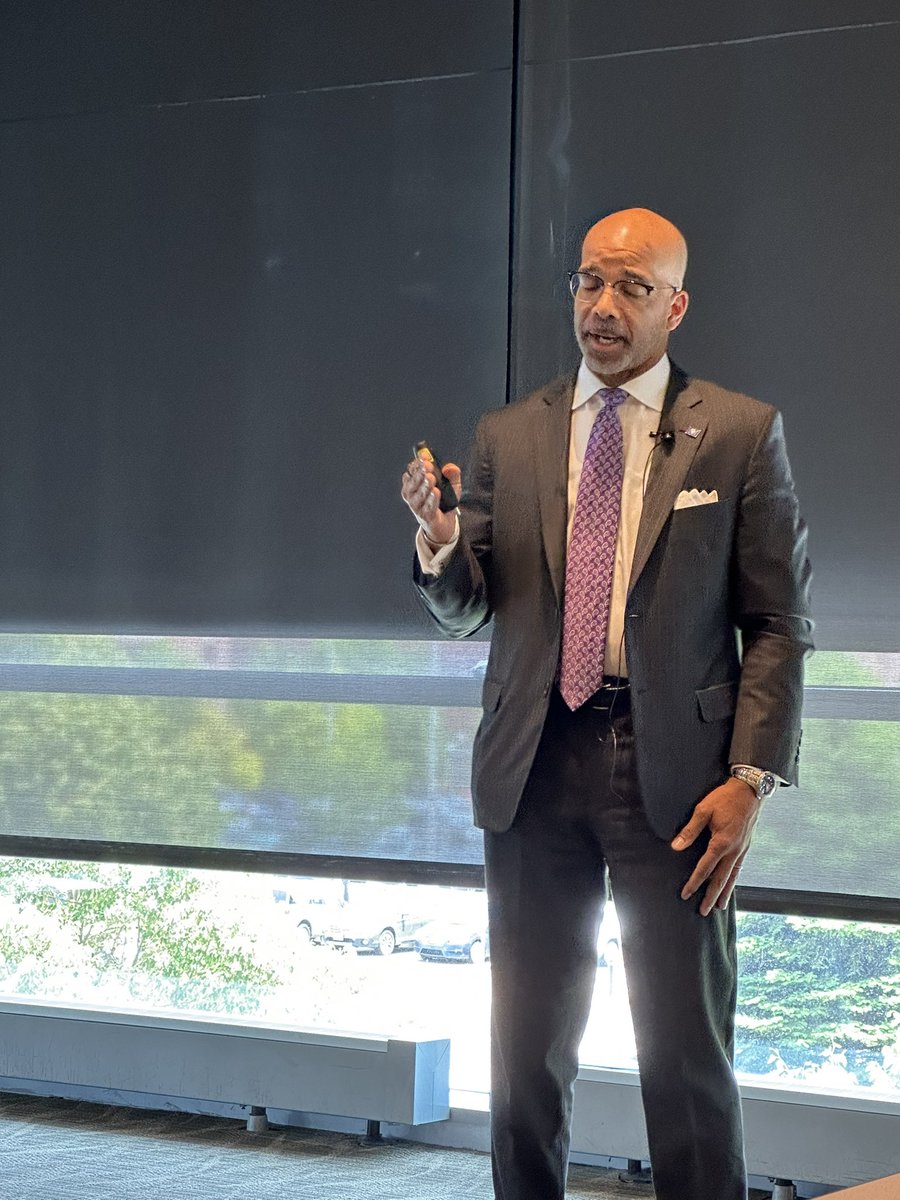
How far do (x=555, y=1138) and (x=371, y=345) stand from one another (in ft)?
6.44

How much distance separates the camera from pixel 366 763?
11.1ft

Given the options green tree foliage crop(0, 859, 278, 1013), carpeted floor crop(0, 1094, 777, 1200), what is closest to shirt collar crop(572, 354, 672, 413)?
carpeted floor crop(0, 1094, 777, 1200)

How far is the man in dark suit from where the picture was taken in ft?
7.09

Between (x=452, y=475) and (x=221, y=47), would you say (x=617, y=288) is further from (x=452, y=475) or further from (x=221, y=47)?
(x=221, y=47)

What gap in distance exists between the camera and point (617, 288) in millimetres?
2264

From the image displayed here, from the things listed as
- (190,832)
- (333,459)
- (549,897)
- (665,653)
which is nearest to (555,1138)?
(549,897)

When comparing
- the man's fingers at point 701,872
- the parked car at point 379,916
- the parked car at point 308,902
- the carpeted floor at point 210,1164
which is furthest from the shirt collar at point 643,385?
the carpeted floor at point 210,1164

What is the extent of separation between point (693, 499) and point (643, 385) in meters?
0.24

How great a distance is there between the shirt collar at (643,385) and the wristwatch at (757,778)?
2.06ft

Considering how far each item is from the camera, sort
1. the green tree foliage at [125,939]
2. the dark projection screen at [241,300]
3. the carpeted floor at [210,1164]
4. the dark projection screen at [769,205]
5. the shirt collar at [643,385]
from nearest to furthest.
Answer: the shirt collar at [643,385]
the carpeted floor at [210,1164]
the dark projection screen at [769,205]
the dark projection screen at [241,300]
the green tree foliage at [125,939]

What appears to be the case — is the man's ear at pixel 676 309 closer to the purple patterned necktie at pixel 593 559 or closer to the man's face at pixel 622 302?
the man's face at pixel 622 302

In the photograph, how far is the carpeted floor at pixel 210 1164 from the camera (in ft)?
9.57

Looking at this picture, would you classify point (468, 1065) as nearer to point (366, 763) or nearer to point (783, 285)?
point (366, 763)

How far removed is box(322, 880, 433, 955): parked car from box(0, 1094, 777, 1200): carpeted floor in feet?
1.54
